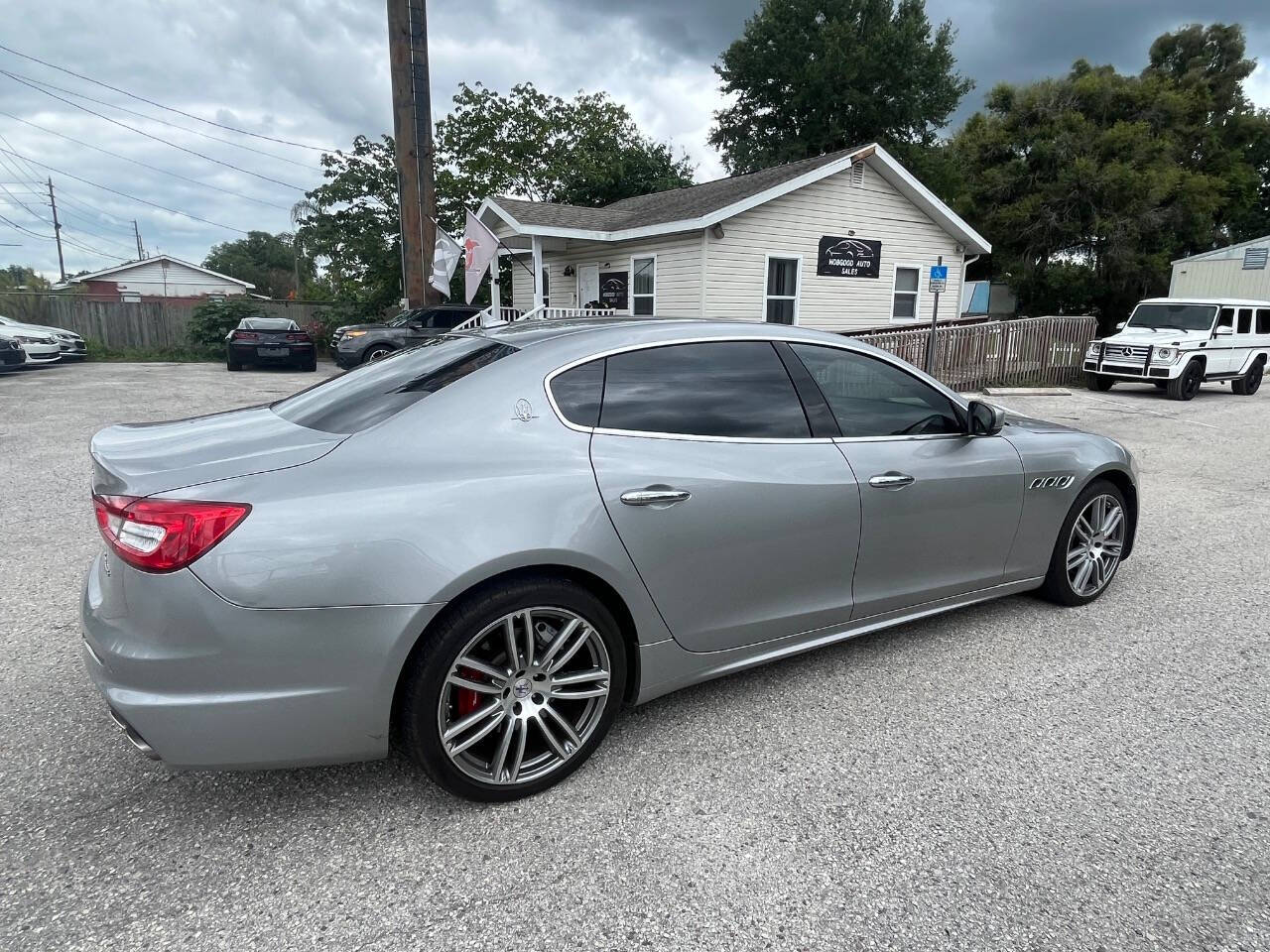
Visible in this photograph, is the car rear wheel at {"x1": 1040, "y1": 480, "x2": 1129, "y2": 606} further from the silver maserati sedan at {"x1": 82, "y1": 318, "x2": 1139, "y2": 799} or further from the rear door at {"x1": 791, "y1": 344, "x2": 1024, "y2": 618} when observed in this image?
the silver maserati sedan at {"x1": 82, "y1": 318, "x2": 1139, "y2": 799}

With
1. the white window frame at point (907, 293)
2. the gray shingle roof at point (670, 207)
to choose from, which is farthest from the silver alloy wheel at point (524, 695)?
the white window frame at point (907, 293)

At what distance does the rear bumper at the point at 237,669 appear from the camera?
1.93 m

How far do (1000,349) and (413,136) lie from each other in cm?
1188

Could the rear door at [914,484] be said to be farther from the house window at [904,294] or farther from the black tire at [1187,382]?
the house window at [904,294]

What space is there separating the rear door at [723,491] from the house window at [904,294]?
15306 millimetres

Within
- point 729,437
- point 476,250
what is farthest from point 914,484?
point 476,250

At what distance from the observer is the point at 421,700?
7.02ft

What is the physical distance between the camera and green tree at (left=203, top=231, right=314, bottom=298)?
74.1 meters

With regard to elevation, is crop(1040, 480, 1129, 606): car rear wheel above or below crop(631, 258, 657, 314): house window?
below

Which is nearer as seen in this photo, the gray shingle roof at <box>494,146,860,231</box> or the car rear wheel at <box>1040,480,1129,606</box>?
the car rear wheel at <box>1040,480,1129,606</box>

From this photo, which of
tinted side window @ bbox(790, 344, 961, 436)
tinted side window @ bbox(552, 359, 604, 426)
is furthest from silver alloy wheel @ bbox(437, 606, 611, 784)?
tinted side window @ bbox(790, 344, 961, 436)

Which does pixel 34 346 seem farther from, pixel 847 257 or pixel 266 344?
pixel 847 257

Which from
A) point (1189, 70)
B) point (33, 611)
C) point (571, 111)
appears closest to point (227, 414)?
point (33, 611)

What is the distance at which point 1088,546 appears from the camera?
393 centimetres
